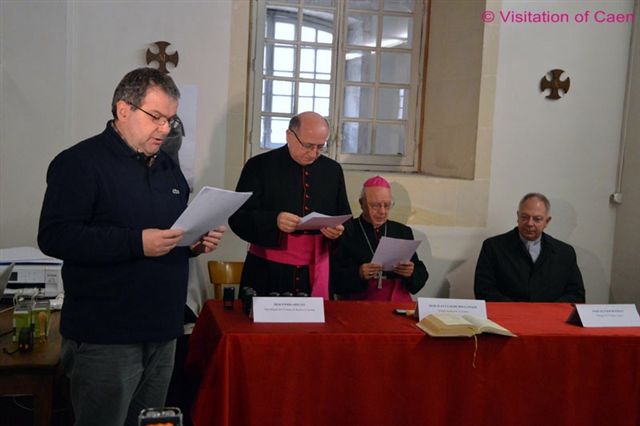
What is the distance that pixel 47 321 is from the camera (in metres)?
2.85

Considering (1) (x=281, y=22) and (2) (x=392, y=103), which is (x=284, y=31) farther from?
(2) (x=392, y=103)

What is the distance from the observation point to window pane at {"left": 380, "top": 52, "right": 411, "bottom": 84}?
206 inches

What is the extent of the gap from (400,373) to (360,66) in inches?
118

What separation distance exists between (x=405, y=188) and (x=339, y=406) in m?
2.38

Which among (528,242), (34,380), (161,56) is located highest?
(161,56)

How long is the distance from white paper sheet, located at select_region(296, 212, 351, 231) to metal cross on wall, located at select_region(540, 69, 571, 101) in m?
2.53

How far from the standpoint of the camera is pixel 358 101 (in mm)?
5211

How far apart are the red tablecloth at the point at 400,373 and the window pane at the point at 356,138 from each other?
7.80ft

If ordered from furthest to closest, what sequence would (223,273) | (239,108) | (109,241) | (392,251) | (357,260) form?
(239,108), (223,273), (357,260), (392,251), (109,241)

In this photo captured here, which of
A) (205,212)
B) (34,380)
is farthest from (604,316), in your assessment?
(34,380)

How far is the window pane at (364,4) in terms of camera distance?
16.7ft

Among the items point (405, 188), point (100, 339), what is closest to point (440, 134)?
point (405, 188)

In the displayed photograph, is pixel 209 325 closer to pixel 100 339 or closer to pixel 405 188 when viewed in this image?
pixel 100 339

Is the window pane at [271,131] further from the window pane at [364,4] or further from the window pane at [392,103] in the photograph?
the window pane at [364,4]
